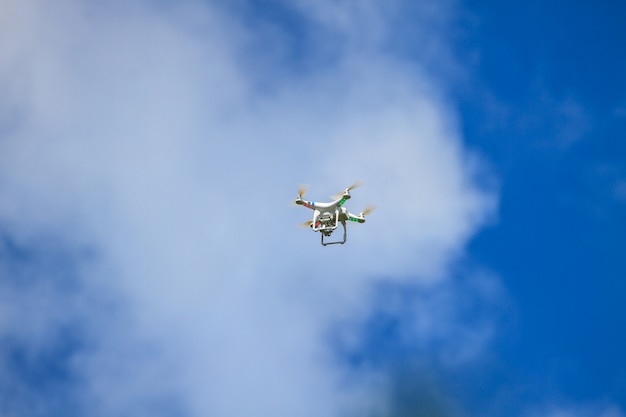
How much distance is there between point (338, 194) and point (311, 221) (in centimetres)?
551

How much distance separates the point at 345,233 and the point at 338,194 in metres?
5.45

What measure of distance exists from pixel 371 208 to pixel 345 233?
21.4ft

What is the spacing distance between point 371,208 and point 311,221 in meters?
9.09

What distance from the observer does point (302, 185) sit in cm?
13062

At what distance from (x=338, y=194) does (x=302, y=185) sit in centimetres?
523

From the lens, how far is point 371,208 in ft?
454

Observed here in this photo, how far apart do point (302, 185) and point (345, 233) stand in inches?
361

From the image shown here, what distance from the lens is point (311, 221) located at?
135 meters

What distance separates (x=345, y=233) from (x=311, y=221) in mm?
4839

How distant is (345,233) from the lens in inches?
5281
